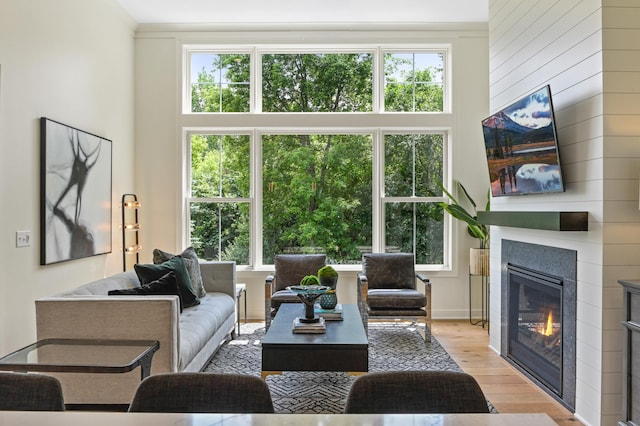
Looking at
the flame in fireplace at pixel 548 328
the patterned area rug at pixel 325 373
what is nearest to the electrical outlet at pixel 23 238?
the patterned area rug at pixel 325 373

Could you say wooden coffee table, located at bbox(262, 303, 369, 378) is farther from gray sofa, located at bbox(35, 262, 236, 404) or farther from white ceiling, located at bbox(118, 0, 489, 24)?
white ceiling, located at bbox(118, 0, 489, 24)

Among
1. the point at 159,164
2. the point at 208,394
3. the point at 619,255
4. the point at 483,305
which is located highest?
the point at 159,164

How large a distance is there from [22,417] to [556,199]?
3.10 meters

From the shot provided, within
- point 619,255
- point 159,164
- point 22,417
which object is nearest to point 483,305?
point 619,255

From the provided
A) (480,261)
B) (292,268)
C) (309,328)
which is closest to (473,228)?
(480,261)

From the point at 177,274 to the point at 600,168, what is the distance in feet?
10.3

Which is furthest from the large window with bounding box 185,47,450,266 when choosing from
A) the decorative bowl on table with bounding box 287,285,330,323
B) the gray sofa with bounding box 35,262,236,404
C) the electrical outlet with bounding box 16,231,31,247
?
the gray sofa with bounding box 35,262,236,404

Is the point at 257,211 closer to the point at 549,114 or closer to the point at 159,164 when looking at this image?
the point at 159,164

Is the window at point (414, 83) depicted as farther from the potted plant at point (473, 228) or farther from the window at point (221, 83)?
the window at point (221, 83)

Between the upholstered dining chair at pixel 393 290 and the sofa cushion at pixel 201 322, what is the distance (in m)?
1.29

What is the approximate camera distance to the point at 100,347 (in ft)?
8.12

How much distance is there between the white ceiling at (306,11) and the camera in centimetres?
475

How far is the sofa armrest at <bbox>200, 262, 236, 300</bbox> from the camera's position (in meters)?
4.59

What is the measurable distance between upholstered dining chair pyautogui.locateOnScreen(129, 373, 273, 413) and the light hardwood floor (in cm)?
231
